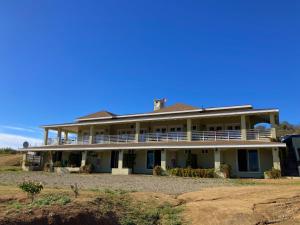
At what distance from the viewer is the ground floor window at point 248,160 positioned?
2752cm

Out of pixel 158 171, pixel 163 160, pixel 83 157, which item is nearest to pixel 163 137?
pixel 163 160

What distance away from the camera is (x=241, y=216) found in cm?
1138

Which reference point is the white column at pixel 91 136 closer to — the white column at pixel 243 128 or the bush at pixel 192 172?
the bush at pixel 192 172

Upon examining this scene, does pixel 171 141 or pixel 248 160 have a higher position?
pixel 171 141

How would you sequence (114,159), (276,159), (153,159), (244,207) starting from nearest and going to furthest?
(244,207), (276,159), (153,159), (114,159)

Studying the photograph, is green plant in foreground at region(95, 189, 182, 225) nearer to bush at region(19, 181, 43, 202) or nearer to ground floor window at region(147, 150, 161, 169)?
bush at region(19, 181, 43, 202)

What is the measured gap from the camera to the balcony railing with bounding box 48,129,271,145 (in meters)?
28.0

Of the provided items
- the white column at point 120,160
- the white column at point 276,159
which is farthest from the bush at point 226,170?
the white column at point 120,160

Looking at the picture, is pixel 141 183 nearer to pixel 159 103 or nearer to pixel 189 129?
pixel 189 129

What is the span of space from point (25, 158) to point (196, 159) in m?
24.0

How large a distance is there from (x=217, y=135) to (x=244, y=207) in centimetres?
1815

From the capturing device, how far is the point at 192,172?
27859 mm

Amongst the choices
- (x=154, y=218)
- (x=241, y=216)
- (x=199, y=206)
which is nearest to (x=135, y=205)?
(x=154, y=218)

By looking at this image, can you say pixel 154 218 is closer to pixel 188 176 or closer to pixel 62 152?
pixel 188 176
